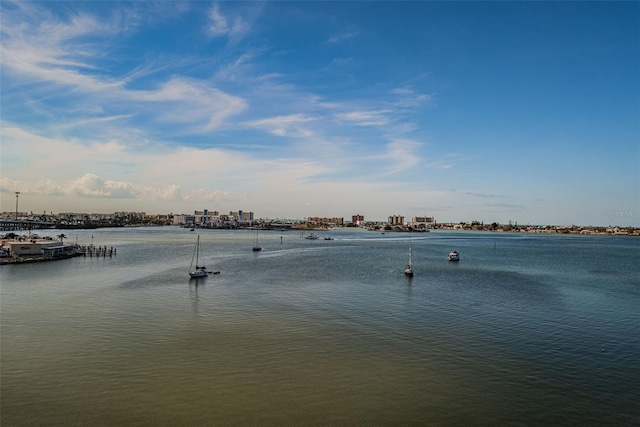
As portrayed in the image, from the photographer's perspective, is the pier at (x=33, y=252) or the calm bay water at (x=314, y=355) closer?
the calm bay water at (x=314, y=355)

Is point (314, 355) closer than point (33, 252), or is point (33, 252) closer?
point (314, 355)

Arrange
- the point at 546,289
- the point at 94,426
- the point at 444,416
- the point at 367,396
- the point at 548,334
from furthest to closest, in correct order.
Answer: the point at 546,289, the point at 548,334, the point at 367,396, the point at 444,416, the point at 94,426

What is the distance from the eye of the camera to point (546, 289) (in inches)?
1464

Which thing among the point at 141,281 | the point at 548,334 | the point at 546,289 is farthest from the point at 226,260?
the point at 548,334

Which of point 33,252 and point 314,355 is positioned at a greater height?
point 33,252

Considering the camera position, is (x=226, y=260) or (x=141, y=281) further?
(x=226, y=260)

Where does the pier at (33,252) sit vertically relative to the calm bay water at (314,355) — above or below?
above

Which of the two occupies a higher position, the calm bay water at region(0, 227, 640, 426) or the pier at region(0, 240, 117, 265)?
the pier at region(0, 240, 117, 265)

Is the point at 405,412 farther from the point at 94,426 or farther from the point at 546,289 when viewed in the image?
the point at 546,289

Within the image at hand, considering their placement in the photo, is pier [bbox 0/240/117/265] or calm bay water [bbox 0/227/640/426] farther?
pier [bbox 0/240/117/265]

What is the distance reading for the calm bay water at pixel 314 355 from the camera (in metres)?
13.3

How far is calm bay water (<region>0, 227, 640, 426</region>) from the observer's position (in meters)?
13.3

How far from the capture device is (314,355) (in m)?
18.2

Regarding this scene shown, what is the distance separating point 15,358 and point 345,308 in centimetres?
1829
